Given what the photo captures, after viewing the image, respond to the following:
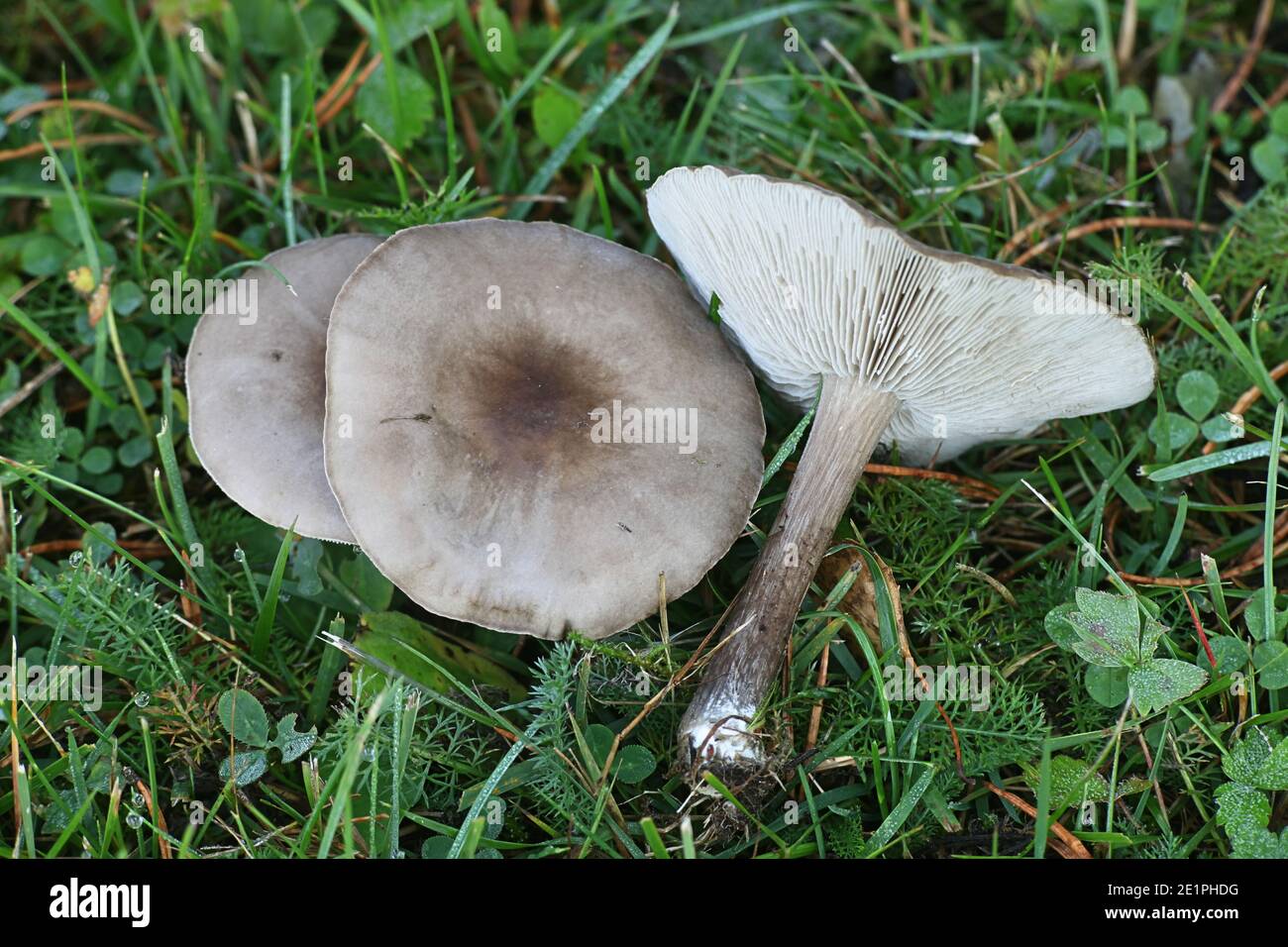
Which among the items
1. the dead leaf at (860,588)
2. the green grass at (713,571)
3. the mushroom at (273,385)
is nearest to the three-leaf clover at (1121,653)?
the green grass at (713,571)

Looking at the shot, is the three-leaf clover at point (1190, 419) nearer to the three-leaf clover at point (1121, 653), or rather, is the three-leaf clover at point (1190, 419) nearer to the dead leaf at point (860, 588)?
the three-leaf clover at point (1121, 653)

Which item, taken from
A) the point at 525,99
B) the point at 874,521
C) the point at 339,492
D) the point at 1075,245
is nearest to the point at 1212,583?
the point at 874,521

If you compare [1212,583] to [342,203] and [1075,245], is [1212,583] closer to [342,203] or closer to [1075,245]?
[1075,245]

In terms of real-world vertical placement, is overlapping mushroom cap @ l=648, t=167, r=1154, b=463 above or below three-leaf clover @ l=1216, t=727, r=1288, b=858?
above

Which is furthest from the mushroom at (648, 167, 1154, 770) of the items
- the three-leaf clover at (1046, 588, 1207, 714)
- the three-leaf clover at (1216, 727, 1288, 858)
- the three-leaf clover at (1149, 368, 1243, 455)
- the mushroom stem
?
the three-leaf clover at (1216, 727, 1288, 858)

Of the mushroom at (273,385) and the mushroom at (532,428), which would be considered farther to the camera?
the mushroom at (273,385)

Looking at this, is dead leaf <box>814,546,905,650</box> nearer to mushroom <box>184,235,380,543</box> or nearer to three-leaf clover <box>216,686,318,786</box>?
mushroom <box>184,235,380,543</box>

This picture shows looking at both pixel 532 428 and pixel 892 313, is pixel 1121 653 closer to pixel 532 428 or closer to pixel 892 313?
pixel 892 313
